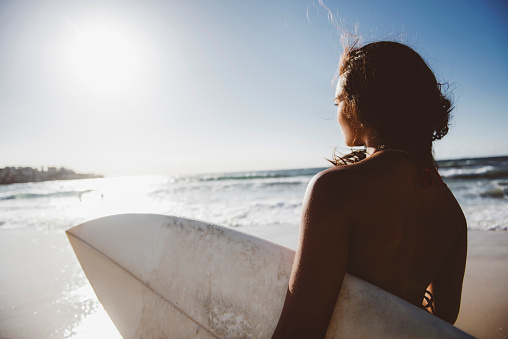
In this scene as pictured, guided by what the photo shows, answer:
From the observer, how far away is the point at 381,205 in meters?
0.74

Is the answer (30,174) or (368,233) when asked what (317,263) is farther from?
(30,174)

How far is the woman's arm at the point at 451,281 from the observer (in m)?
1.06

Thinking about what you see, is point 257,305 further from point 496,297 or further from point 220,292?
point 496,297

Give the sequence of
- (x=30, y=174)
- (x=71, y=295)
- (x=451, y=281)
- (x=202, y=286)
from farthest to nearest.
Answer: (x=30, y=174) < (x=71, y=295) < (x=202, y=286) < (x=451, y=281)

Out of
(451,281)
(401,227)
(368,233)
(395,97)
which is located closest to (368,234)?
(368,233)

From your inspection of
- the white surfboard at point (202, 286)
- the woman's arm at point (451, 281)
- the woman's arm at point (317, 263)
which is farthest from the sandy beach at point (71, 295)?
the woman's arm at point (317, 263)

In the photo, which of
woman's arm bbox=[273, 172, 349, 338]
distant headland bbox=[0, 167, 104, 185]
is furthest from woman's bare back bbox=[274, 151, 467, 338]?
distant headland bbox=[0, 167, 104, 185]

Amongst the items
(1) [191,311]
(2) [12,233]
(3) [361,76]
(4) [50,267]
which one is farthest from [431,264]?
(2) [12,233]

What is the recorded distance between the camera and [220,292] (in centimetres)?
145

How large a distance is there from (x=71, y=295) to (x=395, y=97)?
11.2ft

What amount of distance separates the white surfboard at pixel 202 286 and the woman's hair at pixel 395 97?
21.0 inches

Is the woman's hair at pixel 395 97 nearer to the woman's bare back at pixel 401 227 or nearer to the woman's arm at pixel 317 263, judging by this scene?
the woman's bare back at pixel 401 227

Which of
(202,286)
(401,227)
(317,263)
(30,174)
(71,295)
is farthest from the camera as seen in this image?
(30,174)

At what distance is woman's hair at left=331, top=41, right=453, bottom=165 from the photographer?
2.83ft
